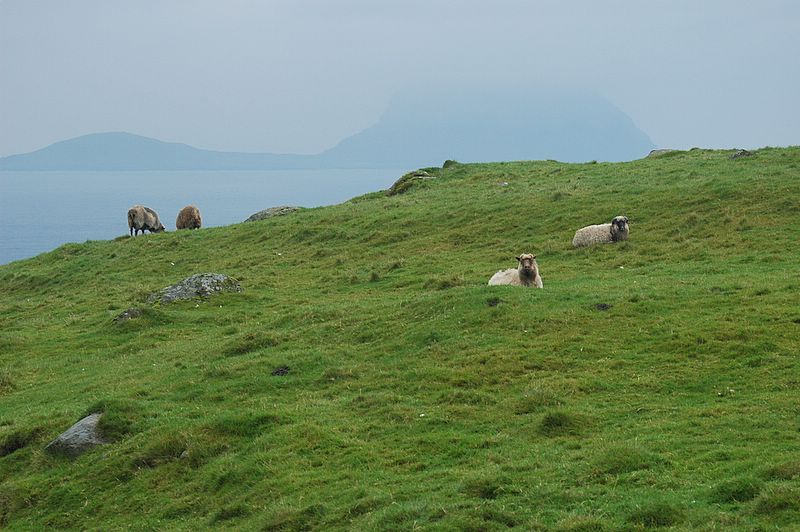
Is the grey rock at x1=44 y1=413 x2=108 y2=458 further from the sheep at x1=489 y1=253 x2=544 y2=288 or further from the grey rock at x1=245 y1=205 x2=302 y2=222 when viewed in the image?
the grey rock at x1=245 y1=205 x2=302 y2=222

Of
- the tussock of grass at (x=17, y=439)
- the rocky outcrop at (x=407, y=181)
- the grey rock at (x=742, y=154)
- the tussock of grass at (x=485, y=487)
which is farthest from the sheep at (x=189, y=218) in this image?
the tussock of grass at (x=485, y=487)

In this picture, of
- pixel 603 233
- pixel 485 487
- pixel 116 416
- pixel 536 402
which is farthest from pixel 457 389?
pixel 603 233

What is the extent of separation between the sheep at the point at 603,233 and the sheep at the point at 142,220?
33115 millimetres

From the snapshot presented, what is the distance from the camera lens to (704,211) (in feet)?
110

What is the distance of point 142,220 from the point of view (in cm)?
5688

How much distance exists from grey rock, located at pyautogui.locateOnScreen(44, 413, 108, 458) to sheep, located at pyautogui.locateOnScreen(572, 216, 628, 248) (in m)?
19.8

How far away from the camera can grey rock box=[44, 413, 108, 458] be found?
1842 cm

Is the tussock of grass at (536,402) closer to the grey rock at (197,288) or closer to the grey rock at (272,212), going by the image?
the grey rock at (197,288)

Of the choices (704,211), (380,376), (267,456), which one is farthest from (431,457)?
(704,211)

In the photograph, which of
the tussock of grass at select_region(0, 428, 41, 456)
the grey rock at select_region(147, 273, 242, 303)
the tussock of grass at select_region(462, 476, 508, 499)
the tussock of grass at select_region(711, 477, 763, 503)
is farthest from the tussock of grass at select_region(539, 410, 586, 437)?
the grey rock at select_region(147, 273, 242, 303)

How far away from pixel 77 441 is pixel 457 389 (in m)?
8.24

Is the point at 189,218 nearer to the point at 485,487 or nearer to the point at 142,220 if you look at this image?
the point at 142,220

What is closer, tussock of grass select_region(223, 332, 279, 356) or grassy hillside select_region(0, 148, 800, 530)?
grassy hillside select_region(0, 148, 800, 530)

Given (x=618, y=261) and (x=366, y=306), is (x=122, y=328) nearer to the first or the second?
(x=366, y=306)
